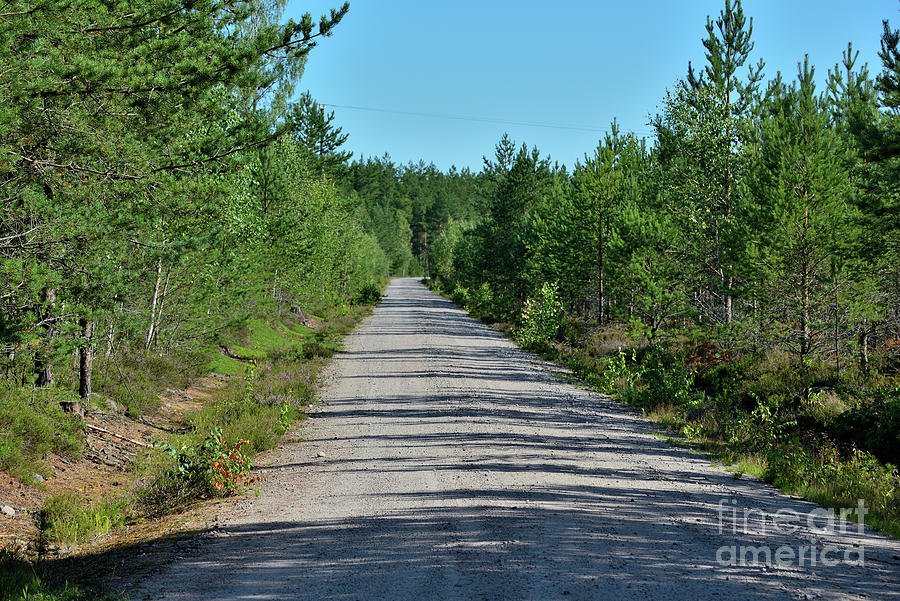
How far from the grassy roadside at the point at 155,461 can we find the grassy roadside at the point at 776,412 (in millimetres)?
7045

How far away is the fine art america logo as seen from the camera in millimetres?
5262

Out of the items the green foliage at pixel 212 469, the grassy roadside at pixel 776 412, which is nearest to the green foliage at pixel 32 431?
the green foliage at pixel 212 469

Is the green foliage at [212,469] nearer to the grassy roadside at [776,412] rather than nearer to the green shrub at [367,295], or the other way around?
the grassy roadside at [776,412]

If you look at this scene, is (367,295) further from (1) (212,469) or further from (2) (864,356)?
(1) (212,469)

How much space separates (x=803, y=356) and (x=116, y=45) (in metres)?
14.8

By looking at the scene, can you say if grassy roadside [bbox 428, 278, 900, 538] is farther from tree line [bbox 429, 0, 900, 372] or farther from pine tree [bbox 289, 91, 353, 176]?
pine tree [bbox 289, 91, 353, 176]

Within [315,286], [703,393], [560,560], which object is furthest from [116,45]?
[315,286]

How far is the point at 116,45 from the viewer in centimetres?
767

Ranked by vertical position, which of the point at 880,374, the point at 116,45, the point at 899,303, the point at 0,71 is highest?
the point at 116,45

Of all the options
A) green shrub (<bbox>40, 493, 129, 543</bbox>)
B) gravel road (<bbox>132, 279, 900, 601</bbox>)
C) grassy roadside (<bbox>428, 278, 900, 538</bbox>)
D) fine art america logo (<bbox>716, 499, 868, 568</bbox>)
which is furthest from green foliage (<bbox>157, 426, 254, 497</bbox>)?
grassy roadside (<bbox>428, 278, 900, 538</bbox>)

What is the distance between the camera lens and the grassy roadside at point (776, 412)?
795cm

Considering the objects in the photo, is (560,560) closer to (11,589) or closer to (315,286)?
(11,589)

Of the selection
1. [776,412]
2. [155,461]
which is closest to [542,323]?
[776,412]

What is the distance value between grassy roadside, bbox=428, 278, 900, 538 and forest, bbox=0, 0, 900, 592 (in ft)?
0.21
